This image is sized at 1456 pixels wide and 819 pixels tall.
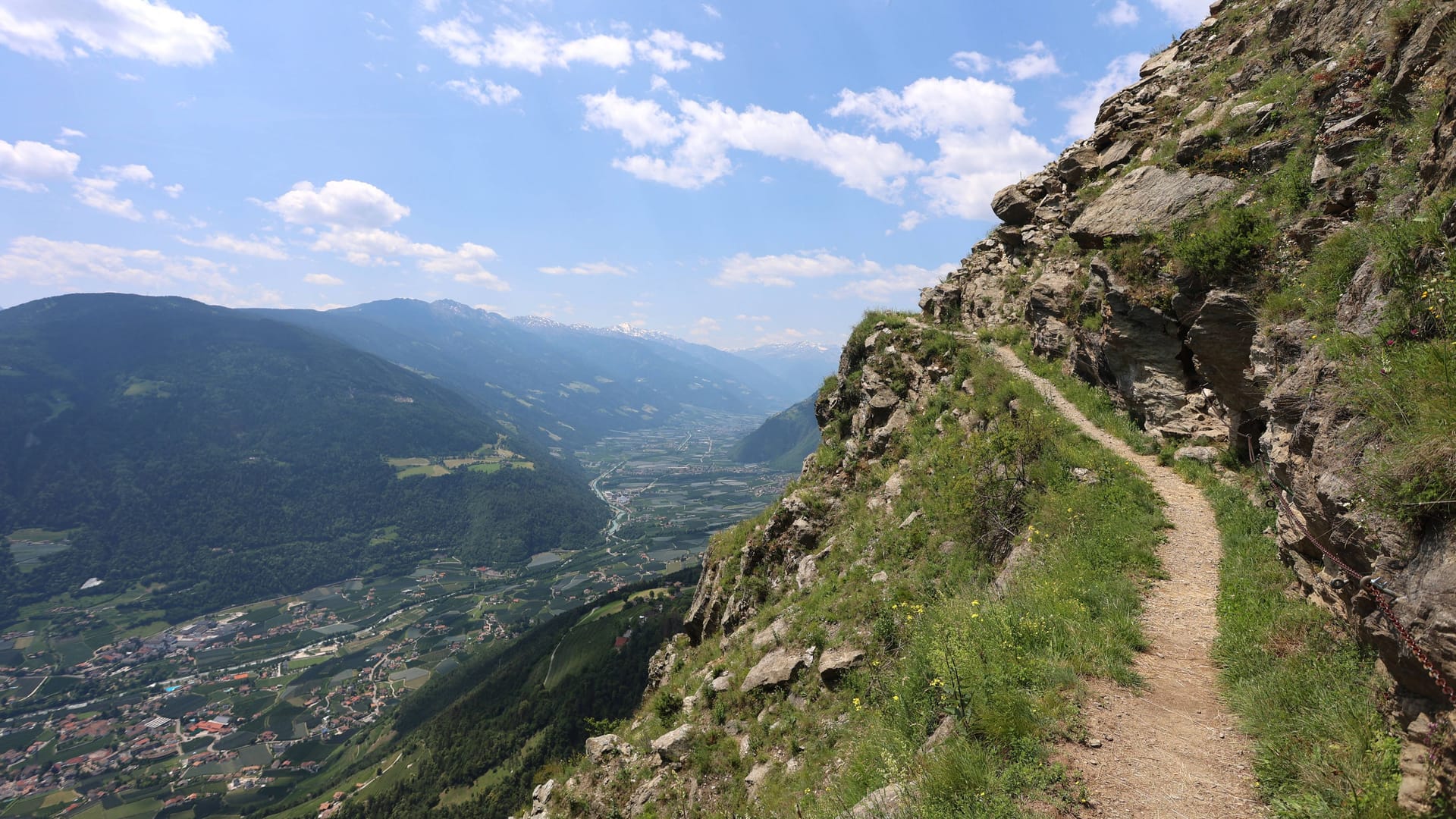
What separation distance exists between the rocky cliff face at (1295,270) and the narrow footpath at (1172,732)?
1.49 m

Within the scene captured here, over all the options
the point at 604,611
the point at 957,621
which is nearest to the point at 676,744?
the point at 957,621

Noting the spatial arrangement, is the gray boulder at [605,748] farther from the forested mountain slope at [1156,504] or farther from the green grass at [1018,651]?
the green grass at [1018,651]

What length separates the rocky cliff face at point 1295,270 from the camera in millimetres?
4840

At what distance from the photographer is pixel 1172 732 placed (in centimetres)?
584

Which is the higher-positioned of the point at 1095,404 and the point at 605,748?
the point at 1095,404

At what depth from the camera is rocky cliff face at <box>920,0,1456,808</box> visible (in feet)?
15.9

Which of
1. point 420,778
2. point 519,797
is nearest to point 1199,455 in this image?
point 519,797

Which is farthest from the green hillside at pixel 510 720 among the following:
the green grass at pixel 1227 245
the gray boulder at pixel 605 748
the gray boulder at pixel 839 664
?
the green grass at pixel 1227 245

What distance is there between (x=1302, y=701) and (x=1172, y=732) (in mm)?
1228

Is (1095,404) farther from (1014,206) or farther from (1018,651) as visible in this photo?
(1014,206)

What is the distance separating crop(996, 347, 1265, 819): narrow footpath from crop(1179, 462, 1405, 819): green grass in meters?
0.24

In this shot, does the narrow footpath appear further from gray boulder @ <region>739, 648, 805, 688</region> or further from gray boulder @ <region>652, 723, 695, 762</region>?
gray boulder @ <region>652, 723, 695, 762</region>

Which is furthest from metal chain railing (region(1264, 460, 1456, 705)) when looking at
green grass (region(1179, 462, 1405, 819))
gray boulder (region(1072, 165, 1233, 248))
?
gray boulder (region(1072, 165, 1233, 248))

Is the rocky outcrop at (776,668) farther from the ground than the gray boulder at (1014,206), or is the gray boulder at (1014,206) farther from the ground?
the gray boulder at (1014,206)
